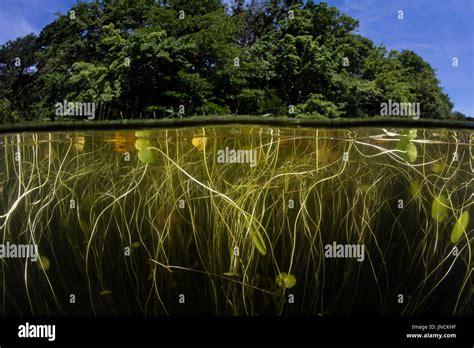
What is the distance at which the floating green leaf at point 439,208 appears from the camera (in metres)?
5.88

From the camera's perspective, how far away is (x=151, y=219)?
19.0 ft

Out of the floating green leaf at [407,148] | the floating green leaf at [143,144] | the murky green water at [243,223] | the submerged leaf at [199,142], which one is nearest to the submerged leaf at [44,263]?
the murky green water at [243,223]

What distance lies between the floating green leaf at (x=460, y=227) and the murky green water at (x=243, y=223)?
0.04ft

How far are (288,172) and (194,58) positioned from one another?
18510mm

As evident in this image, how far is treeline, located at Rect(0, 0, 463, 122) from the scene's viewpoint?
21.5m

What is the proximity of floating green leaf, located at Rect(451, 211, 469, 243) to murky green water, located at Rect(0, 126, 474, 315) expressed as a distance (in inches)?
0.5

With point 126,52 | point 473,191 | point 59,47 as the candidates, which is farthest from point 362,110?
point 473,191

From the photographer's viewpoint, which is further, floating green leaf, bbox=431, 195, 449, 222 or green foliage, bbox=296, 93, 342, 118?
green foliage, bbox=296, 93, 342, 118

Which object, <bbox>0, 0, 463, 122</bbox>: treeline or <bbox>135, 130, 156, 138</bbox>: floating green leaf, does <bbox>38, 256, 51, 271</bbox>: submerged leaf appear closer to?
<bbox>135, 130, 156, 138</bbox>: floating green leaf

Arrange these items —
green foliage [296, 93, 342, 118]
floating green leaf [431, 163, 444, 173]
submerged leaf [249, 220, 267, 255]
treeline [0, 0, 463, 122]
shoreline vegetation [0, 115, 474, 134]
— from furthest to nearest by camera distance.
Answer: green foliage [296, 93, 342, 118]
treeline [0, 0, 463, 122]
floating green leaf [431, 163, 444, 173]
shoreline vegetation [0, 115, 474, 134]
submerged leaf [249, 220, 267, 255]

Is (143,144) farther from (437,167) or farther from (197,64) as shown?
(197,64)

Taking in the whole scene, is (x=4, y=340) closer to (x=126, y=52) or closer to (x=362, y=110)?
(x=126, y=52)

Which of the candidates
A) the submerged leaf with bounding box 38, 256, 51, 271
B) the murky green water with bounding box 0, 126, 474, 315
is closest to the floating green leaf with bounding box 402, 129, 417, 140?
the murky green water with bounding box 0, 126, 474, 315

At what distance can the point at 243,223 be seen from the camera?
5715 millimetres
